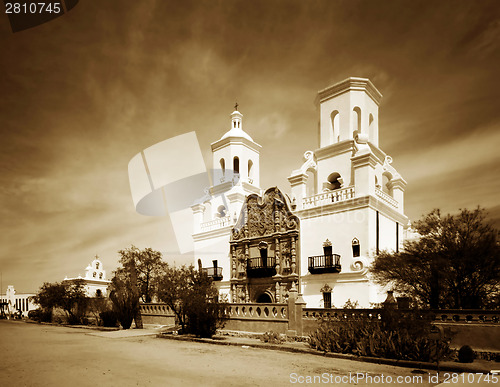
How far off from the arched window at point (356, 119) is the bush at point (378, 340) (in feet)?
50.3

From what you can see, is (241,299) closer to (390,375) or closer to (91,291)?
(390,375)

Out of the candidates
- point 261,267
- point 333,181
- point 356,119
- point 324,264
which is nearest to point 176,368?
point 324,264

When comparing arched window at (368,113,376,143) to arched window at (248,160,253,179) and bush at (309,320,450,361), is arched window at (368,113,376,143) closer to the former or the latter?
arched window at (248,160,253,179)

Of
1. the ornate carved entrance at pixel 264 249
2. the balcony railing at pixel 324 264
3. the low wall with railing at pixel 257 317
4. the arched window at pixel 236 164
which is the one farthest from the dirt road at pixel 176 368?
the arched window at pixel 236 164

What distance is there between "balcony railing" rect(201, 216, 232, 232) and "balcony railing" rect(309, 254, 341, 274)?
342 inches

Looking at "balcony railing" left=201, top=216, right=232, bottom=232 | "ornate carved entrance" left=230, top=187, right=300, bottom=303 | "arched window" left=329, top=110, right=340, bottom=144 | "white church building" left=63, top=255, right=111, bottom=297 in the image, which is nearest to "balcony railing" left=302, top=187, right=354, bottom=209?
"ornate carved entrance" left=230, top=187, right=300, bottom=303

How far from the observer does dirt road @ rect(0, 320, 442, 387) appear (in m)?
8.91

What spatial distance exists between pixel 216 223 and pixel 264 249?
19.5 feet

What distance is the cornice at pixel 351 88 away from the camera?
1005 inches

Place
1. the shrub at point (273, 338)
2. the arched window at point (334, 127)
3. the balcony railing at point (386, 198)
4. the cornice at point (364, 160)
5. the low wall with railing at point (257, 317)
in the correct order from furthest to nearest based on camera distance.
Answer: the arched window at point (334, 127) < the balcony railing at point (386, 198) < the cornice at point (364, 160) < the low wall with railing at point (257, 317) < the shrub at point (273, 338)

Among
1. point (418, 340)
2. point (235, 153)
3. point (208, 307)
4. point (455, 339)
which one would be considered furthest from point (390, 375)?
point (235, 153)

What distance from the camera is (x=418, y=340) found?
444 inches

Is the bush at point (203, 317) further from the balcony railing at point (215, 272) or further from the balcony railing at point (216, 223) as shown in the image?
the balcony railing at point (216, 223)

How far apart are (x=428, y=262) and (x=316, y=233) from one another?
896cm
